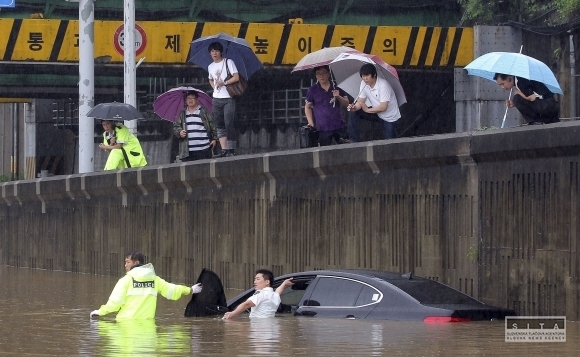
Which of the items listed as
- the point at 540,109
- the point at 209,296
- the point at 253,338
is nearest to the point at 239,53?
the point at 540,109

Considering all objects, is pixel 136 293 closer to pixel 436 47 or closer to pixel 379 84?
pixel 379 84

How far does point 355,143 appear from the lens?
1794cm

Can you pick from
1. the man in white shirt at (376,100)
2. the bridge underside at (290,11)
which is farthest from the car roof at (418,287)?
the bridge underside at (290,11)

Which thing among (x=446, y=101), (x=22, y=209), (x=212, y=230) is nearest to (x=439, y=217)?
(x=212, y=230)

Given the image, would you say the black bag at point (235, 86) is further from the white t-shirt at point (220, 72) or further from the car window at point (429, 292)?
Answer: the car window at point (429, 292)

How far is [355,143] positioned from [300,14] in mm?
13830

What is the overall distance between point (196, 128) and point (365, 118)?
11.0 feet

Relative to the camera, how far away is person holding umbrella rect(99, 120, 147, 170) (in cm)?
2203

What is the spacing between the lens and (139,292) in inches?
603

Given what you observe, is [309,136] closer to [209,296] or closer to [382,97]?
[382,97]

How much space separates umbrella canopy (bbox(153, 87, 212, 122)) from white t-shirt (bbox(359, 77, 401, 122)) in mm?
4348

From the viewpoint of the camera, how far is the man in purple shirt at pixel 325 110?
19234 mm

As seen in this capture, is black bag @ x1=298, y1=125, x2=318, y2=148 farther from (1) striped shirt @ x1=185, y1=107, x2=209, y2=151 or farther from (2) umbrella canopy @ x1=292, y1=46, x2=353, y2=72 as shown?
(1) striped shirt @ x1=185, y1=107, x2=209, y2=151

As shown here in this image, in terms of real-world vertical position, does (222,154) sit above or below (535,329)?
above
